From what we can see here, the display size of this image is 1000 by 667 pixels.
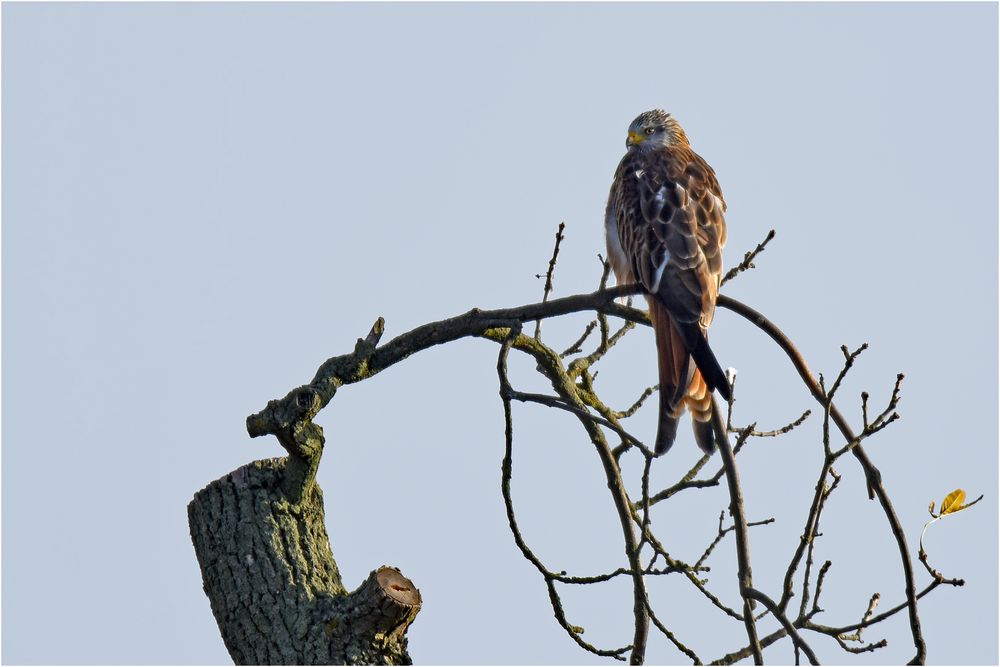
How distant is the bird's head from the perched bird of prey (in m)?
0.02

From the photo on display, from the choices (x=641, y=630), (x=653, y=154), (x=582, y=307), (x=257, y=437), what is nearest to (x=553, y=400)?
(x=582, y=307)

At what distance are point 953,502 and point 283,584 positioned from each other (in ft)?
7.19

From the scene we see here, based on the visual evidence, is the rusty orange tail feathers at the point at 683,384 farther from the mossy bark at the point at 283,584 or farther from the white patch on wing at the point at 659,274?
the mossy bark at the point at 283,584

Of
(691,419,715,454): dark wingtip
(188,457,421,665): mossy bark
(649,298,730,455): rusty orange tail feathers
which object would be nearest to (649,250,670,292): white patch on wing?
(649,298,730,455): rusty orange tail feathers

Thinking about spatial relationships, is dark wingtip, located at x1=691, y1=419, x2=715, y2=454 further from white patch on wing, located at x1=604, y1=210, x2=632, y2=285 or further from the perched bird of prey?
white patch on wing, located at x1=604, y1=210, x2=632, y2=285

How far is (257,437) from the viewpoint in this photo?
4719mm

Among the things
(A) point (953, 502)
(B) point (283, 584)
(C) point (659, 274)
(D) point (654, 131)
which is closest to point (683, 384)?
(C) point (659, 274)

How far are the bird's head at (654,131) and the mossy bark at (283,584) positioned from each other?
269cm

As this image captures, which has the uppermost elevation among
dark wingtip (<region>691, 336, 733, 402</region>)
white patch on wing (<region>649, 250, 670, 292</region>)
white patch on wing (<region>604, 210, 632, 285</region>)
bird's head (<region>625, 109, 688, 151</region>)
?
bird's head (<region>625, 109, 688, 151</region>)

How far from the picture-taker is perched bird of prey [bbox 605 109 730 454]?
4645 millimetres

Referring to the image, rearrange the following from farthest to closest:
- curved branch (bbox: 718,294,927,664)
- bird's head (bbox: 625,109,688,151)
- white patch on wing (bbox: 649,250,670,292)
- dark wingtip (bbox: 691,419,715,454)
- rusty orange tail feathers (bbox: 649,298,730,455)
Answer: bird's head (bbox: 625,109,688,151), white patch on wing (bbox: 649,250,670,292), dark wingtip (bbox: 691,419,715,454), rusty orange tail feathers (bbox: 649,298,730,455), curved branch (bbox: 718,294,927,664)

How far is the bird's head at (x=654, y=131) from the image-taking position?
6.48 metres

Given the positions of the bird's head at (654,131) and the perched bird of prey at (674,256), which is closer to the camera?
the perched bird of prey at (674,256)

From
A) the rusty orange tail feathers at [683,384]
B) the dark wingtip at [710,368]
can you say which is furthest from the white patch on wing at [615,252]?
the dark wingtip at [710,368]
